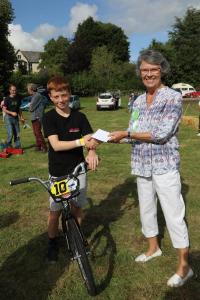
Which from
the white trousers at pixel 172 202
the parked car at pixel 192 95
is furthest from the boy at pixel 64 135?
the parked car at pixel 192 95

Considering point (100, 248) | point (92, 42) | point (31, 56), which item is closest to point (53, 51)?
point (92, 42)

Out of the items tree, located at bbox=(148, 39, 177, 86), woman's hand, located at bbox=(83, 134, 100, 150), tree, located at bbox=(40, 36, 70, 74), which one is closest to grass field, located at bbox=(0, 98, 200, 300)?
woman's hand, located at bbox=(83, 134, 100, 150)

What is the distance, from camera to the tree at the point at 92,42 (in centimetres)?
6831

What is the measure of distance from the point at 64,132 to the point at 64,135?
33mm

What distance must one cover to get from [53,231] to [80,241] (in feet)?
2.98

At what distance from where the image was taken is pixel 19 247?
5121mm

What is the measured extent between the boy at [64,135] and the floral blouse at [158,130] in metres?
0.49

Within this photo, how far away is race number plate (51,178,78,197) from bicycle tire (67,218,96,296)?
14.3 inches

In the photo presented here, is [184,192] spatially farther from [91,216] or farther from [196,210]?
[91,216]

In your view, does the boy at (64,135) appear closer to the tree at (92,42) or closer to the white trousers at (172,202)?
the white trousers at (172,202)

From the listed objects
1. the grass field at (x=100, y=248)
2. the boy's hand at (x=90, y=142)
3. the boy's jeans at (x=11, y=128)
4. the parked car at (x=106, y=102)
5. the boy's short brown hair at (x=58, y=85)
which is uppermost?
the boy's short brown hair at (x=58, y=85)

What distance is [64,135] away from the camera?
417cm

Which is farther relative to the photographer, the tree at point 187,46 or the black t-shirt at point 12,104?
the tree at point 187,46

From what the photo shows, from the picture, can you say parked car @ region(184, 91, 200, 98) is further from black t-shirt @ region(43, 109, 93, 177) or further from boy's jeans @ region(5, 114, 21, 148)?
black t-shirt @ region(43, 109, 93, 177)
